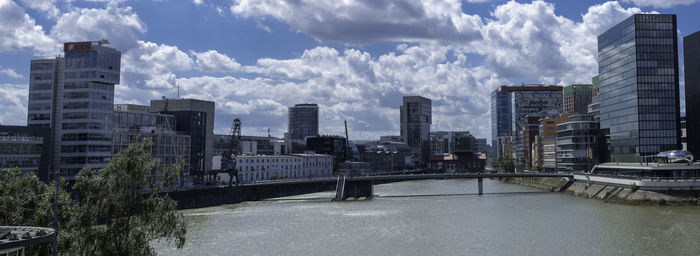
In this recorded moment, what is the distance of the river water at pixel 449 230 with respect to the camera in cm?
5706

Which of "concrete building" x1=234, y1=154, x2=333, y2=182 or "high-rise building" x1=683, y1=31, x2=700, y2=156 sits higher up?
"high-rise building" x1=683, y1=31, x2=700, y2=156

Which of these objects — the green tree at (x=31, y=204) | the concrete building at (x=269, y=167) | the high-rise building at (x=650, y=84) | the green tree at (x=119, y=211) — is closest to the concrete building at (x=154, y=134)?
the concrete building at (x=269, y=167)

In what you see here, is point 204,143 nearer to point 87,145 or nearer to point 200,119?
point 200,119

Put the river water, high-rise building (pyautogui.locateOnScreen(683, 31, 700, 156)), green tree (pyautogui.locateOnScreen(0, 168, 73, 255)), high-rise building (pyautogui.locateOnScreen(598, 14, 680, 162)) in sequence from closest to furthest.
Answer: green tree (pyautogui.locateOnScreen(0, 168, 73, 255)), the river water, high-rise building (pyautogui.locateOnScreen(598, 14, 680, 162)), high-rise building (pyautogui.locateOnScreen(683, 31, 700, 156))

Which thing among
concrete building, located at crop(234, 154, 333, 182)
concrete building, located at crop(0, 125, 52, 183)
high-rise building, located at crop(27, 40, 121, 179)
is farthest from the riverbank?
concrete building, located at crop(0, 125, 52, 183)

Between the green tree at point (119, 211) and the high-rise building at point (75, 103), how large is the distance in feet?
270

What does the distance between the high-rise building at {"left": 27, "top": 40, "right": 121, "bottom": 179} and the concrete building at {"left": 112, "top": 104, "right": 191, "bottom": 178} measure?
15.0 metres

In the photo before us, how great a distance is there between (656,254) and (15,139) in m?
95.7

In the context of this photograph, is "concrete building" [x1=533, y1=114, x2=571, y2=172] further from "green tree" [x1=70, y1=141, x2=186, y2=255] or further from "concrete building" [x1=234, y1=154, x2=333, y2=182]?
"green tree" [x1=70, y1=141, x2=186, y2=255]

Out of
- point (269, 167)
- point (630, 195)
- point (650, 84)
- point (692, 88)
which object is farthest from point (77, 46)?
point (692, 88)

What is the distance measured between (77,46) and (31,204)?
3081 inches

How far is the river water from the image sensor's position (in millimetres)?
57062

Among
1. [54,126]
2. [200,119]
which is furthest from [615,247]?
[200,119]

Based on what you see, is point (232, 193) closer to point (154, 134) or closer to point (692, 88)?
point (154, 134)
